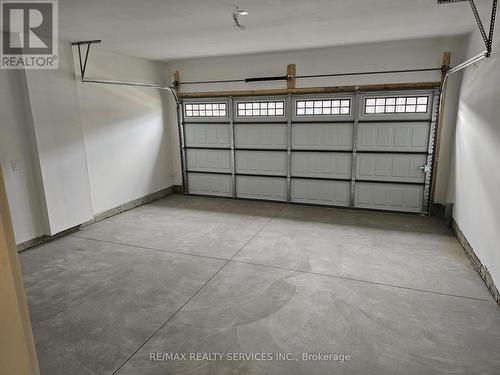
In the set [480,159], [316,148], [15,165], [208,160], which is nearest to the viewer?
[480,159]

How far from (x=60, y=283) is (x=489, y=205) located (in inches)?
190

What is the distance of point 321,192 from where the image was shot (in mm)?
6539

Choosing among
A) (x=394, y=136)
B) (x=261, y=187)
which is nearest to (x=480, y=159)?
(x=394, y=136)

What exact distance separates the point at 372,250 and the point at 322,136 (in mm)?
2621

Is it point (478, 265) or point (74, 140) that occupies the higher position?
point (74, 140)

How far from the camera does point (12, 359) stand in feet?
2.35

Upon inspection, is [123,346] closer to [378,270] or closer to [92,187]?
[378,270]

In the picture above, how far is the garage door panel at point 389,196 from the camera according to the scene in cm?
588

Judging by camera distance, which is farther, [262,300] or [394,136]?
[394,136]

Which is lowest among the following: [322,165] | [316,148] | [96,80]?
[322,165]

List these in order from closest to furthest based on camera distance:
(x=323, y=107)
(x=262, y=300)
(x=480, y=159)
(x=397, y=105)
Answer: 1. (x=262, y=300)
2. (x=480, y=159)
3. (x=397, y=105)
4. (x=323, y=107)

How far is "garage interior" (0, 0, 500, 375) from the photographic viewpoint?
268cm

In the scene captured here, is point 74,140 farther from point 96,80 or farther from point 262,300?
point 262,300

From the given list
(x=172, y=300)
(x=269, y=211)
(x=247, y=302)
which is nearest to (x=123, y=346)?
(x=172, y=300)
